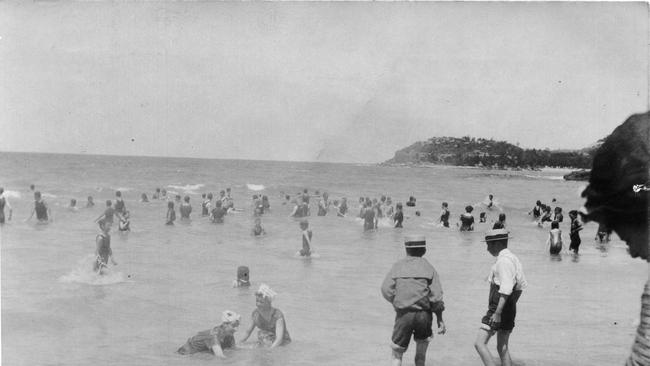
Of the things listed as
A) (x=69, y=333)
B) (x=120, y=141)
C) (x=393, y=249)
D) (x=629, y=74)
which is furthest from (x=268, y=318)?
(x=629, y=74)

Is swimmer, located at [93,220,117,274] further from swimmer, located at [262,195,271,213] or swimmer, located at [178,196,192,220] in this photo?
swimmer, located at [262,195,271,213]

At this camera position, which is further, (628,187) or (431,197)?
(431,197)

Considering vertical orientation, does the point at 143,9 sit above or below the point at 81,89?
above

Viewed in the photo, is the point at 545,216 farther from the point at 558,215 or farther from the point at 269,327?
the point at 269,327

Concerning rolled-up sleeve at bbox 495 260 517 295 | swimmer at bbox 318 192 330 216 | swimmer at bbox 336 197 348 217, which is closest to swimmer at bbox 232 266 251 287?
swimmer at bbox 318 192 330 216

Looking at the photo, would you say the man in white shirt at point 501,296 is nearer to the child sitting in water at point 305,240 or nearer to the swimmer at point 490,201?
the swimmer at point 490,201

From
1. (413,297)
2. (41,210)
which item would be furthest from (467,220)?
(41,210)

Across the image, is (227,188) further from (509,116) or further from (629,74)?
(629,74)
